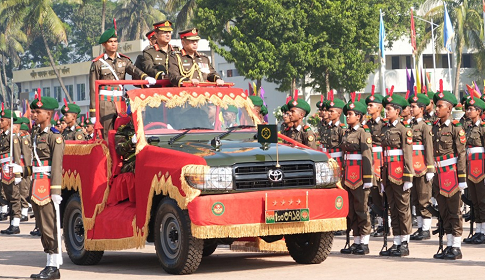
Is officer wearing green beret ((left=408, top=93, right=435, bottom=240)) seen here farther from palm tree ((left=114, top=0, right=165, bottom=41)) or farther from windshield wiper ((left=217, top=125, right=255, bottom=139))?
palm tree ((left=114, top=0, right=165, bottom=41))

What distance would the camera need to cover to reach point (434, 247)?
15023 millimetres

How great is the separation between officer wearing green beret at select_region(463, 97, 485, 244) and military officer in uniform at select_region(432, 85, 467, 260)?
167 cm

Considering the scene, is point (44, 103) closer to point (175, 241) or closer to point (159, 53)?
point (175, 241)

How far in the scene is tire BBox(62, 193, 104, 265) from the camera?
1354 cm

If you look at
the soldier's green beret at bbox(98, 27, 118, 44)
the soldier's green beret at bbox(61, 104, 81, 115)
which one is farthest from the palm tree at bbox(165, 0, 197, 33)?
the soldier's green beret at bbox(98, 27, 118, 44)

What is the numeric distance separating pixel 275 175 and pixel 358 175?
9.84ft

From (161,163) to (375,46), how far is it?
159 ft

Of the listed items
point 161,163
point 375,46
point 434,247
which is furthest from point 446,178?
point 375,46

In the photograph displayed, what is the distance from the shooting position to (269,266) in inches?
495

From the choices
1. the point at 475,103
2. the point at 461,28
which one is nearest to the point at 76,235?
the point at 475,103

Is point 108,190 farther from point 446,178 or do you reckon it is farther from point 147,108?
point 446,178

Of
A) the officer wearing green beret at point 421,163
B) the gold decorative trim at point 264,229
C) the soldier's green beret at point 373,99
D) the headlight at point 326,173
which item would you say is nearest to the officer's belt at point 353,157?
the soldier's green beret at point 373,99

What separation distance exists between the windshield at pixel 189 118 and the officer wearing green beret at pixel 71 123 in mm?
7659

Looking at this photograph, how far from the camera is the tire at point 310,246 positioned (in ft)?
40.5
